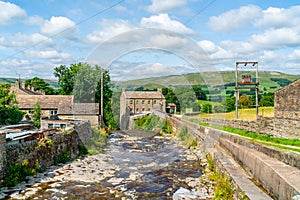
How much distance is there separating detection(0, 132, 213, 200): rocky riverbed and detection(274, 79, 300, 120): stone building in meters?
4.32

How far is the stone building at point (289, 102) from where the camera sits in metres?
12.6

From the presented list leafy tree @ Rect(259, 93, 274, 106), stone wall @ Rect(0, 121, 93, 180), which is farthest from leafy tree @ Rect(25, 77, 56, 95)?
stone wall @ Rect(0, 121, 93, 180)

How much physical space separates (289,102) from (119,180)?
7942mm

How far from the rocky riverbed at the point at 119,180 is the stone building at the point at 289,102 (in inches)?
170

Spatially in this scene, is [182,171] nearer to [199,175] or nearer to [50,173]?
[199,175]

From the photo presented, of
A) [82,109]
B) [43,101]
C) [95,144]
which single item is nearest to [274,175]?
[95,144]

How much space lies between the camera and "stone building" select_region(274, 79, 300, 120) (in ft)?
41.3

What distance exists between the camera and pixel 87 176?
11.3 m

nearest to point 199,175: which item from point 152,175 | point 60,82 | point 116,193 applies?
point 152,175

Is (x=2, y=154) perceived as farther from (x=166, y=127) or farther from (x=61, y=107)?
(x=166, y=127)

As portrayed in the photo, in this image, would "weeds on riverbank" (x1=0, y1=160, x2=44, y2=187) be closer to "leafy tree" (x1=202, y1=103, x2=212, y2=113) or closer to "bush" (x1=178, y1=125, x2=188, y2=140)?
"bush" (x1=178, y1=125, x2=188, y2=140)

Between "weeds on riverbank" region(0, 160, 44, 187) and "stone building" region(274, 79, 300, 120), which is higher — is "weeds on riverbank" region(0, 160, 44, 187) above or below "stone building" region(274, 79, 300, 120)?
below

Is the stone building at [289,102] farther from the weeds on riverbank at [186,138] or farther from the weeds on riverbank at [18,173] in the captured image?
the weeds on riverbank at [18,173]

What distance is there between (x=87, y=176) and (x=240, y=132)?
926 cm
